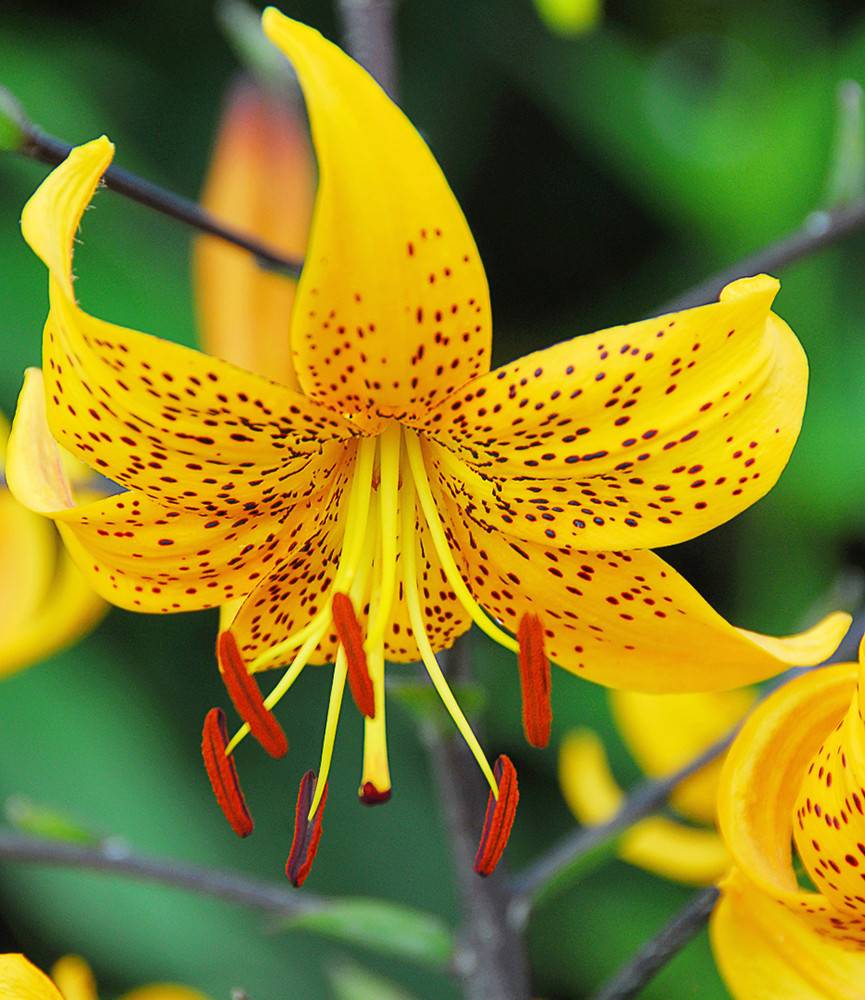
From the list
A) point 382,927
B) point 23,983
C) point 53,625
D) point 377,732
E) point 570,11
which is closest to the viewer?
point 23,983

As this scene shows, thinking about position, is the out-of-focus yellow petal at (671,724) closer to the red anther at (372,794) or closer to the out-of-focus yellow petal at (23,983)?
the red anther at (372,794)

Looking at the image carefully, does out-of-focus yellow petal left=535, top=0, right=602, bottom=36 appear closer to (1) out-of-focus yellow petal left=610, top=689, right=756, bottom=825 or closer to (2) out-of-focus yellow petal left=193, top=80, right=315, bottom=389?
(2) out-of-focus yellow petal left=193, top=80, right=315, bottom=389

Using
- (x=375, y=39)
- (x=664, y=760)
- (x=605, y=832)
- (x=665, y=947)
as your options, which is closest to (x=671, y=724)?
(x=664, y=760)

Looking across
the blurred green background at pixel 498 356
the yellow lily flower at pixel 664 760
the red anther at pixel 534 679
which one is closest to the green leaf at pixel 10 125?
the red anther at pixel 534 679

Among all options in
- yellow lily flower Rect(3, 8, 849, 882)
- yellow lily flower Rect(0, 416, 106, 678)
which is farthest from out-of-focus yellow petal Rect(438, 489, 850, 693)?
yellow lily flower Rect(0, 416, 106, 678)

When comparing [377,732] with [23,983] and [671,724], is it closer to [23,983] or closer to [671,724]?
[23,983]

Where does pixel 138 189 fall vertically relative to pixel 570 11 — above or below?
below

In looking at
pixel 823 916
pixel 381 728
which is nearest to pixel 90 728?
pixel 381 728
